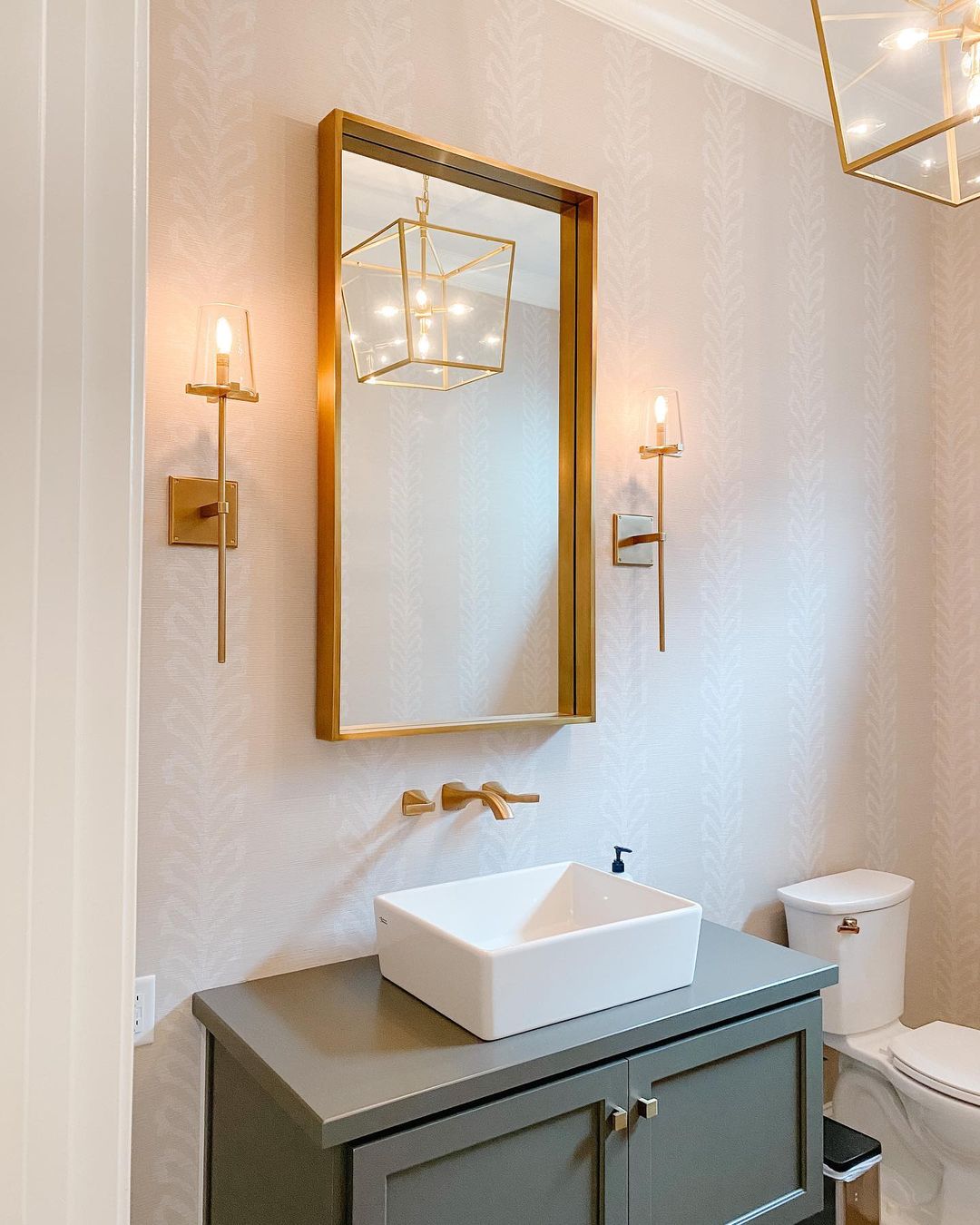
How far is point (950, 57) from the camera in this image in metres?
1.15

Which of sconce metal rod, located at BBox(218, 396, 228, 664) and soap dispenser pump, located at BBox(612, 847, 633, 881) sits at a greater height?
sconce metal rod, located at BBox(218, 396, 228, 664)

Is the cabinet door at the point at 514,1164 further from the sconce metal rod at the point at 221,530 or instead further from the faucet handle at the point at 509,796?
the sconce metal rod at the point at 221,530

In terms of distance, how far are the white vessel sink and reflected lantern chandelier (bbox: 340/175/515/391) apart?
3.02 ft

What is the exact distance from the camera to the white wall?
1.98 feet

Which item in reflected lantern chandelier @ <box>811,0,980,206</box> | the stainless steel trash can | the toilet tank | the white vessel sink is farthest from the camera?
the toilet tank

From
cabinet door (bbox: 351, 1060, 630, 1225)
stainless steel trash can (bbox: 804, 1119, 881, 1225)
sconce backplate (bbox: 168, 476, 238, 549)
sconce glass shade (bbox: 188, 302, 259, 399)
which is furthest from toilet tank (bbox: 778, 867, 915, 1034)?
sconce glass shade (bbox: 188, 302, 259, 399)

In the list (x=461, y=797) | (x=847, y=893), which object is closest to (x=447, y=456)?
(x=461, y=797)

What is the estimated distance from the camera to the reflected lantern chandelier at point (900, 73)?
114 centimetres

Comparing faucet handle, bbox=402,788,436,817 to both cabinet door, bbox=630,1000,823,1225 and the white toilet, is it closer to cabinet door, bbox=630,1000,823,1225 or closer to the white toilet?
cabinet door, bbox=630,1000,823,1225

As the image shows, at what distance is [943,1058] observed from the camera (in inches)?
78.7

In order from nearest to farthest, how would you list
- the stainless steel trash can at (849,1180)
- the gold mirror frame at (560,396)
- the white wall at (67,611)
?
the white wall at (67,611), the gold mirror frame at (560,396), the stainless steel trash can at (849,1180)

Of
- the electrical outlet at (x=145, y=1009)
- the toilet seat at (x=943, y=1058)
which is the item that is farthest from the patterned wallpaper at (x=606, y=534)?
the toilet seat at (x=943, y=1058)

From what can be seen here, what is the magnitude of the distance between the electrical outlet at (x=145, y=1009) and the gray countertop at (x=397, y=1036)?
7cm

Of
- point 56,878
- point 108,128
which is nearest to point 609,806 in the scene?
point 56,878
